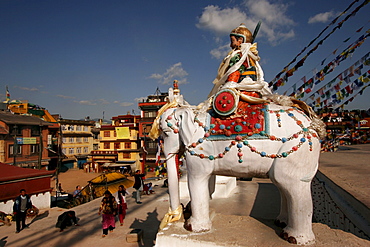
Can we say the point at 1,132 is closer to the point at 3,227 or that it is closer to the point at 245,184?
the point at 3,227

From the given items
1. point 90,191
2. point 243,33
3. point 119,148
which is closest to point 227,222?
point 243,33

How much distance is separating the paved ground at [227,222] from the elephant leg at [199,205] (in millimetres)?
263

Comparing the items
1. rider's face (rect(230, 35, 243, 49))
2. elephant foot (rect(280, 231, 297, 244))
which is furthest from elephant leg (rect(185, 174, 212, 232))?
rider's face (rect(230, 35, 243, 49))

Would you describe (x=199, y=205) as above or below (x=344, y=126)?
below

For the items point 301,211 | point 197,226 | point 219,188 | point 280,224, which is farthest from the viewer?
point 219,188

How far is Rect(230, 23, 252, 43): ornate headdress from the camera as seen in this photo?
3873 mm

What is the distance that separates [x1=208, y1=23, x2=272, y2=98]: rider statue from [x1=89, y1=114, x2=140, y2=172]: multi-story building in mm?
30880

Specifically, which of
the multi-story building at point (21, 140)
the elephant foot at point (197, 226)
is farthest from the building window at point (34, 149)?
the elephant foot at point (197, 226)

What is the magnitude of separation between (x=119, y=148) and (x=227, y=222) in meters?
32.7

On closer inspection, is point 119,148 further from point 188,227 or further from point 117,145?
point 188,227

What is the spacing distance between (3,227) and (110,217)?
14.9ft

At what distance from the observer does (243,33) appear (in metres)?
3.89

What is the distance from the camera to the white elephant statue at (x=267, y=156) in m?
3.12

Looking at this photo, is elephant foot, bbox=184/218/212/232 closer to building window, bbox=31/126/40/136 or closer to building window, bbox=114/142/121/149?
building window, bbox=31/126/40/136
